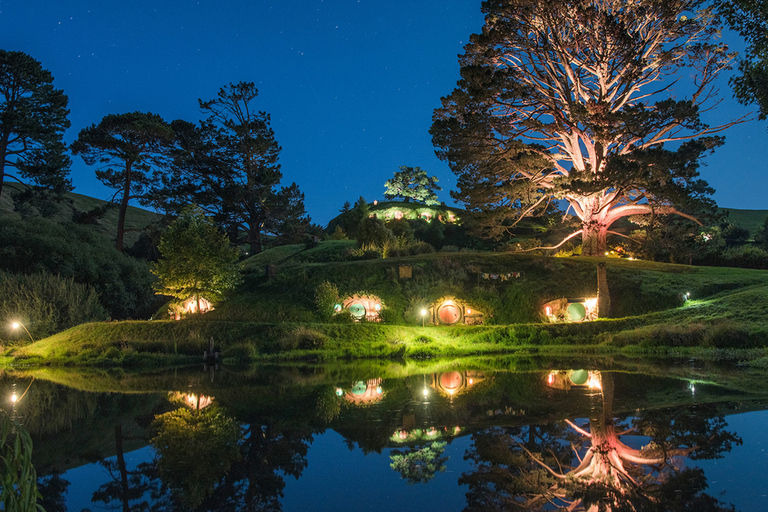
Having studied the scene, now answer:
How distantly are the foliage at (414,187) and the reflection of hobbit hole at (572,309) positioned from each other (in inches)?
2164

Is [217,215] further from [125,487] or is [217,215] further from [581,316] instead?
[125,487]

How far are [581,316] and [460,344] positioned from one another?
971 cm

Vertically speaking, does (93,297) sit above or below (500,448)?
above

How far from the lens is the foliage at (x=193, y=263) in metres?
26.0

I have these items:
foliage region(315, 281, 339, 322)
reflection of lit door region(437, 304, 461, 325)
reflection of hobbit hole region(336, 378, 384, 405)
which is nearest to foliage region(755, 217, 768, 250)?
reflection of lit door region(437, 304, 461, 325)

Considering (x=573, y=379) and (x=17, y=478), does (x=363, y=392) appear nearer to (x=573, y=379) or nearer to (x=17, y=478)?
(x=573, y=379)

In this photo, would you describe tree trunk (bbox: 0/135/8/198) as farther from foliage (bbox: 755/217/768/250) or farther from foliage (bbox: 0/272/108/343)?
foliage (bbox: 755/217/768/250)

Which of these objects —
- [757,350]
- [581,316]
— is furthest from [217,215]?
[757,350]

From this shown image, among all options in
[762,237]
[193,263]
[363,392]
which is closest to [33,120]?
[193,263]

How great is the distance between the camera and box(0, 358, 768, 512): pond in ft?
15.2

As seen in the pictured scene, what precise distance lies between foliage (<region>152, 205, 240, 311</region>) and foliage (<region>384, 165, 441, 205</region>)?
5604 centimetres

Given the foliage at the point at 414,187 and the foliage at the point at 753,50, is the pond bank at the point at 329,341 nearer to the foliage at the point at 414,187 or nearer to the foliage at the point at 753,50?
the foliage at the point at 753,50

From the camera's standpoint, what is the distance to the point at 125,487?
521cm

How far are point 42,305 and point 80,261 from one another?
12539mm
